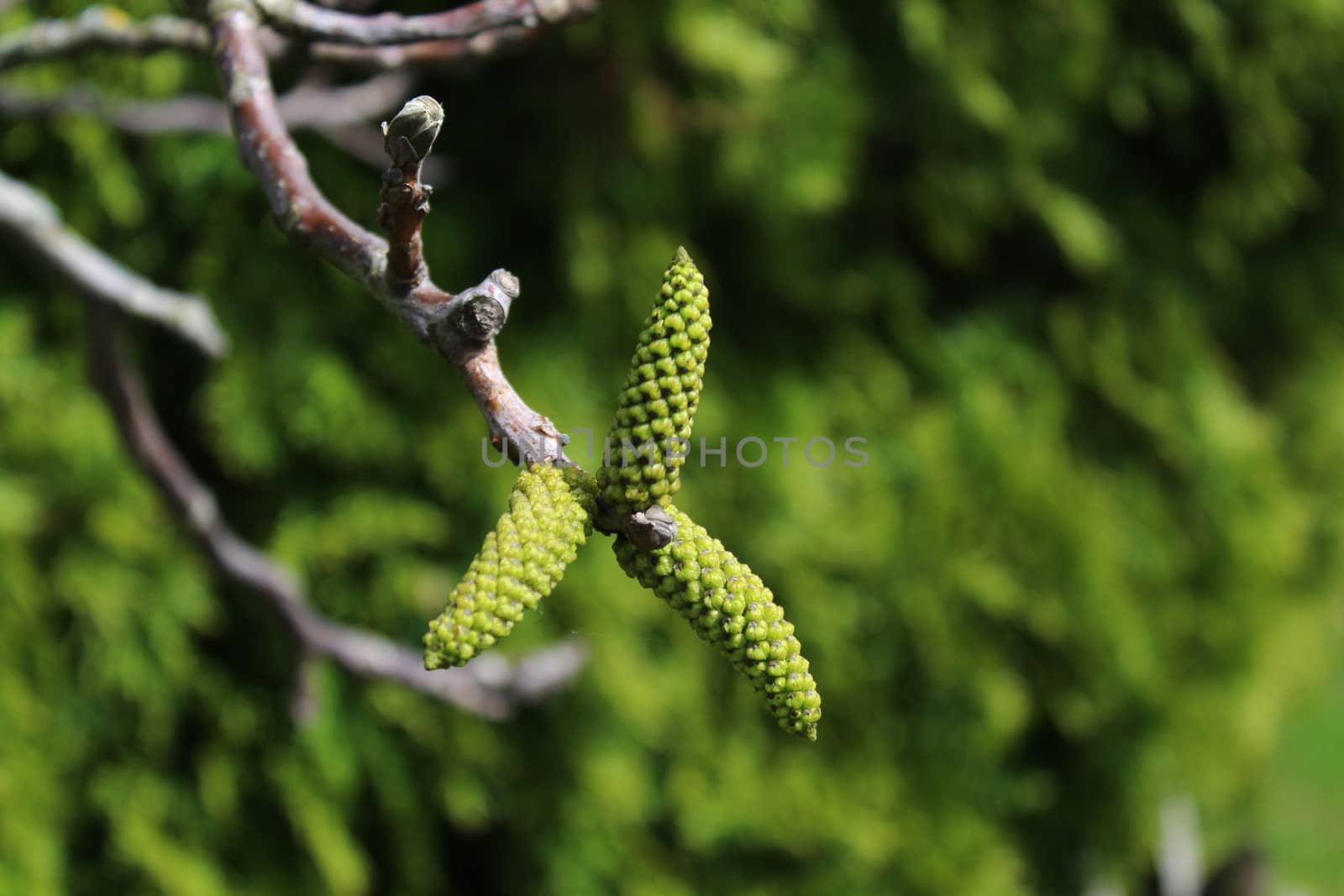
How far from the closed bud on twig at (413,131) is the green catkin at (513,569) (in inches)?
8.5

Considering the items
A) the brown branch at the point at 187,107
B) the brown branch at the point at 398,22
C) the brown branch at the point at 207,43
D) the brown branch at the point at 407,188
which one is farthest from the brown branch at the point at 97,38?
the brown branch at the point at 407,188

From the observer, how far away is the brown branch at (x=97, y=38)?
1.31 metres

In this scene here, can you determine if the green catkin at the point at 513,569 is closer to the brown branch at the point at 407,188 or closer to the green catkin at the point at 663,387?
the green catkin at the point at 663,387

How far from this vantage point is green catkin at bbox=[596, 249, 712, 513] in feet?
2.20

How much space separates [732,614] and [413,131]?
14.0 inches

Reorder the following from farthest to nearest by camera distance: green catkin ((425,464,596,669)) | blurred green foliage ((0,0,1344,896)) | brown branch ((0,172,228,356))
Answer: blurred green foliage ((0,0,1344,896)) → brown branch ((0,172,228,356)) → green catkin ((425,464,596,669))

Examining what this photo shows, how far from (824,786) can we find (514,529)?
2.39 meters

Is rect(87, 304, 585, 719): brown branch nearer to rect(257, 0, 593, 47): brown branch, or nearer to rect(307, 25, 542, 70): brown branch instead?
rect(307, 25, 542, 70): brown branch

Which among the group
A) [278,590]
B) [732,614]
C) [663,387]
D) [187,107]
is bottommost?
[278,590]

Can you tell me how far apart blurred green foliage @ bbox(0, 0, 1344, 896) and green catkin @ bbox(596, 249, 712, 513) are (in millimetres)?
1474

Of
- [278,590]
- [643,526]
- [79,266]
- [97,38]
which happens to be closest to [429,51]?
[97,38]

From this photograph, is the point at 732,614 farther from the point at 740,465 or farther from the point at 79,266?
the point at 740,465

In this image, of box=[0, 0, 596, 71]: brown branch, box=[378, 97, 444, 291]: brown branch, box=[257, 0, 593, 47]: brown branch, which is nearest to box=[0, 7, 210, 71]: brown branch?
box=[0, 0, 596, 71]: brown branch

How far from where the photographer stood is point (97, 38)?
1.40 m
